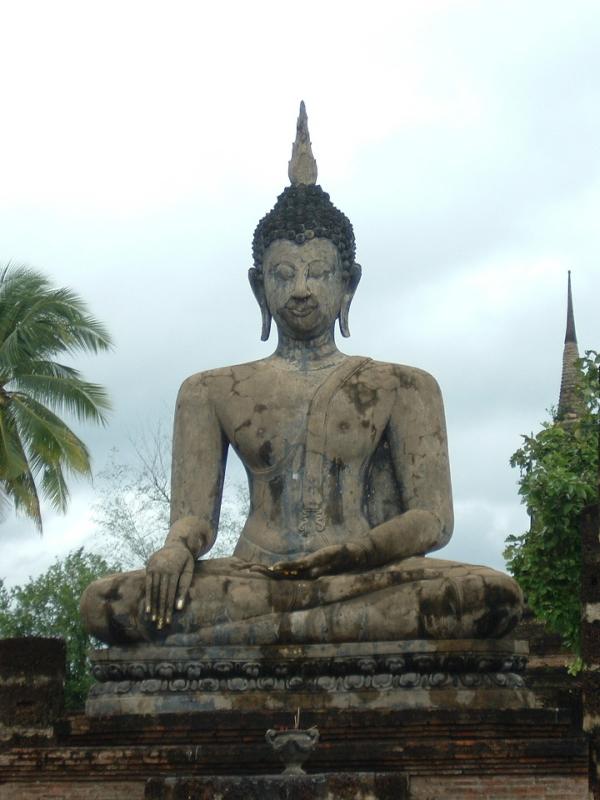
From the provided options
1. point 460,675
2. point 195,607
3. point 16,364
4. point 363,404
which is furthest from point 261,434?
point 16,364

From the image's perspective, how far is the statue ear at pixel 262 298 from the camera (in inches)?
539

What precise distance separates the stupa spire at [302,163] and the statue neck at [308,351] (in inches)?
57.0

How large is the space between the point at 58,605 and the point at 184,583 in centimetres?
2162

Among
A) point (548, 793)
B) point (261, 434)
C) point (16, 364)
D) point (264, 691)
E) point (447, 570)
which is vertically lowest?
Answer: point (548, 793)

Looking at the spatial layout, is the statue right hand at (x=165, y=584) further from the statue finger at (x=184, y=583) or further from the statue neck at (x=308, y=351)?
the statue neck at (x=308, y=351)

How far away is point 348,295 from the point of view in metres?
13.7

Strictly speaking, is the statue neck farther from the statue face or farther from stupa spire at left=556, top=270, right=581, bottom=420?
stupa spire at left=556, top=270, right=581, bottom=420

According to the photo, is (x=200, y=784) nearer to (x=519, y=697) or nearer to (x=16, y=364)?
(x=519, y=697)

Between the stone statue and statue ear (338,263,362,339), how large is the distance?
0.5 inches

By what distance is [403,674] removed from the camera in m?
11.2

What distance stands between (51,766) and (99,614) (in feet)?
4.46

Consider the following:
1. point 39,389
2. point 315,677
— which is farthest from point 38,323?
point 315,677

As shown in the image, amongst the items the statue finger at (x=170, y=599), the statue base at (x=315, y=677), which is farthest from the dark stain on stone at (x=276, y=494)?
the statue base at (x=315, y=677)

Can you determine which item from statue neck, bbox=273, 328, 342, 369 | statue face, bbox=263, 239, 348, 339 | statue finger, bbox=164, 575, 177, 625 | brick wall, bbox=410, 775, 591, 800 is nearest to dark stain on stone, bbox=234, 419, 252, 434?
statue neck, bbox=273, 328, 342, 369
